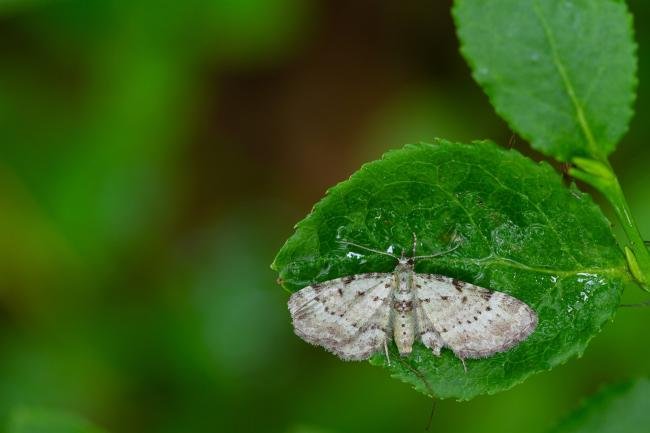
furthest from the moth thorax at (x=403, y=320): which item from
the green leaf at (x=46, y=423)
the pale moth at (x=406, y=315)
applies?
the green leaf at (x=46, y=423)

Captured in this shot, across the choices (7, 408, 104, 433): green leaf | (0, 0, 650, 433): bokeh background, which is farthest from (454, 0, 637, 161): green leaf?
(0, 0, 650, 433): bokeh background

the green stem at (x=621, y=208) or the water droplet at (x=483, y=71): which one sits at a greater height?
the water droplet at (x=483, y=71)

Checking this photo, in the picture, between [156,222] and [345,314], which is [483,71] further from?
[156,222]

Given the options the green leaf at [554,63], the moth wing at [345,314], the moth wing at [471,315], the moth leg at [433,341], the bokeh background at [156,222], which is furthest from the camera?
the bokeh background at [156,222]

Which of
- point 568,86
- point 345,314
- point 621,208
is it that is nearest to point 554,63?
point 568,86

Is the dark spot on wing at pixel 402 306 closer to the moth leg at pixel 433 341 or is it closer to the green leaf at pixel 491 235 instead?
the moth leg at pixel 433 341

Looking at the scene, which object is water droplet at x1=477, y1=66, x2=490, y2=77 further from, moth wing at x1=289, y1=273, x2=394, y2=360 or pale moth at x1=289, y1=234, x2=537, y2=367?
moth wing at x1=289, y1=273, x2=394, y2=360

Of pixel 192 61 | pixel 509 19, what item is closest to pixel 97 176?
pixel 192 61
